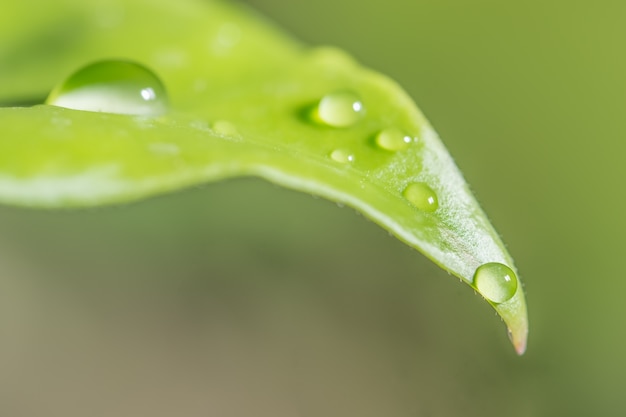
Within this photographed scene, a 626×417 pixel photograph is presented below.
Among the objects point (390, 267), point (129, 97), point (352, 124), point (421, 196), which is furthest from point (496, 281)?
point (390, 267)

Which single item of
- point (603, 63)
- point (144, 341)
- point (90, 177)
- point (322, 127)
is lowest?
point (90, 177)

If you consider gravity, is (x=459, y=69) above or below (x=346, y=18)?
below

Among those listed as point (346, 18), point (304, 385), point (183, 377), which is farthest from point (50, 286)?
point (346, 18)

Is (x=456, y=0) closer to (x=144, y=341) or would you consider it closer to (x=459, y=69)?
(x=459, y=69)

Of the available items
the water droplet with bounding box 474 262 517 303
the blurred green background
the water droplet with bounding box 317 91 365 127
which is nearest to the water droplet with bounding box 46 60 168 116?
the water droplet with bounding box 317 91 365 127

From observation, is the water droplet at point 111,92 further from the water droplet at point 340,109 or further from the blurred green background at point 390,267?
the blurred green background at point 390,267

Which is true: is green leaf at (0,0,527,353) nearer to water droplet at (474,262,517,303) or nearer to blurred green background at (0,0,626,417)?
water droplet at (474,262,517,303)

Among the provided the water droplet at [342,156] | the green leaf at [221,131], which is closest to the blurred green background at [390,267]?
the green leaf at [221,131]
